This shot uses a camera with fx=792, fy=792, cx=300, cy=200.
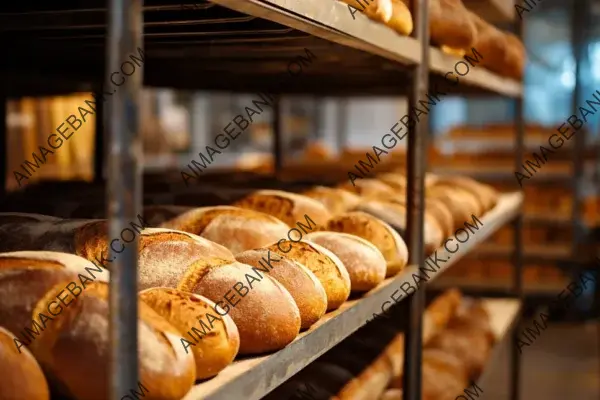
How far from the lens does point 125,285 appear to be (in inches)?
28.9

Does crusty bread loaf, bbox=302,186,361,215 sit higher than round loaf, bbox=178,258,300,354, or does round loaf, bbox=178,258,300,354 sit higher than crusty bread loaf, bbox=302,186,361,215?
crusty bread loaf, bbox=302,186,361,215

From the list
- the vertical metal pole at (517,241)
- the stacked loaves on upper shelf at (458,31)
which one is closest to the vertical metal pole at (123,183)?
the stacked loaves on upper shelf at (458,31)

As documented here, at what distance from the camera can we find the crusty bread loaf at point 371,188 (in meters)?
2.35

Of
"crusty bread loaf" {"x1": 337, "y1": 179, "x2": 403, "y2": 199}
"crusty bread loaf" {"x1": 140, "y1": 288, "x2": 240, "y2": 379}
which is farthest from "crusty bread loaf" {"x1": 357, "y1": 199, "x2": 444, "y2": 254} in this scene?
"crusty bread loaf" {"x1": 140, "y1": 288, "x2": 240, "y2": 379}

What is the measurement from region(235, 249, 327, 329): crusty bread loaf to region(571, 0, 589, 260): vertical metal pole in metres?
4.51

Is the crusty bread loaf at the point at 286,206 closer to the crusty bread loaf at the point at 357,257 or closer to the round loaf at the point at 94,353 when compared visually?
the crusty bread loaf at the point at 357,257

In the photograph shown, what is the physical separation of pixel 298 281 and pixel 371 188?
1.23m

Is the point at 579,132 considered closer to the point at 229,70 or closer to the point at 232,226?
the point at 229,70

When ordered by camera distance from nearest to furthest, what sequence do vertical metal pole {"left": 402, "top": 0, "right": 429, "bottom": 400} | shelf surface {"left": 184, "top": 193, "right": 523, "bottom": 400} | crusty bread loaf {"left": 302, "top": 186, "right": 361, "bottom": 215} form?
shelf surface {"left": 184, "top": 193, "right": 523, "bottom": 400} < vertical metal pole {"left": 402, "top": 0, "right": 429, "bottom": 400} < crusty bread loaf {"left": 302, "top": 186, "right": 361, "bottom": 215}

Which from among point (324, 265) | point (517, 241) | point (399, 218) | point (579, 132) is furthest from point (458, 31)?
point (579, 132)

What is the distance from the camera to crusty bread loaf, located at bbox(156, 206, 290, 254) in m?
1.47

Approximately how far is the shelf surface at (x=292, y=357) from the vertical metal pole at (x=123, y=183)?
156 mm

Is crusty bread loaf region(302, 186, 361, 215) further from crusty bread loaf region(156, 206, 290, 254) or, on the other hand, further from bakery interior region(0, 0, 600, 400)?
crusty bread loaf region(156, 206, 290, 254)

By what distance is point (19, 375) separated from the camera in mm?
799
